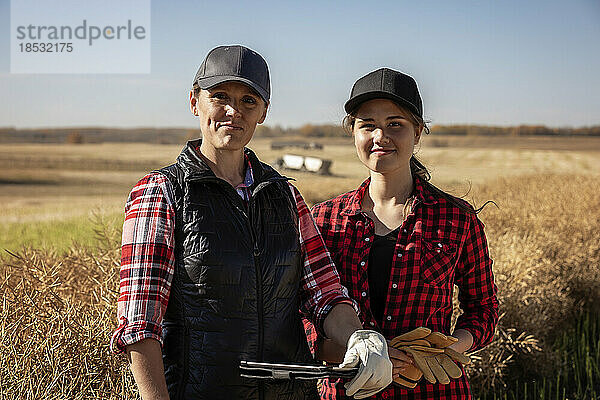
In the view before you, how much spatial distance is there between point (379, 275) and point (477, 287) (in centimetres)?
37

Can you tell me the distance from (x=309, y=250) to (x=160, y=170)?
50 cm

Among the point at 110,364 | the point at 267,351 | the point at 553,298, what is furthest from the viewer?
the point at 553,298

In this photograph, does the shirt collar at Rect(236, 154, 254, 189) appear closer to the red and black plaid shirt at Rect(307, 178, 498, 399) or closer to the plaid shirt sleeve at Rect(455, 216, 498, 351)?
the red and black plaid shirt at Rect(307, 178, 498, 399)

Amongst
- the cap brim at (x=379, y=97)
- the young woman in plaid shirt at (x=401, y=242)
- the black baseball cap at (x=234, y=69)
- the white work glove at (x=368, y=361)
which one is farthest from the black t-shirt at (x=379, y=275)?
the black baseball cap at (x=234, y=69)

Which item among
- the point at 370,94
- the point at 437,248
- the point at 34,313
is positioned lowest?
the point at 34,313

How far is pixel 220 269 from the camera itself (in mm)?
1613

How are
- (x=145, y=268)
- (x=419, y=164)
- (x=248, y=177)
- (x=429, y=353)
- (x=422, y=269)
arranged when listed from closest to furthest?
(x=145, y=268) → (x=248, y=177) → (x=429, y=353) → (x=422, y=269) → (x=419, y=164)

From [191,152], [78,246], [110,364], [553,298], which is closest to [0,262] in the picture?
[78,246]

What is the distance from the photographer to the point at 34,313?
257 centimetres

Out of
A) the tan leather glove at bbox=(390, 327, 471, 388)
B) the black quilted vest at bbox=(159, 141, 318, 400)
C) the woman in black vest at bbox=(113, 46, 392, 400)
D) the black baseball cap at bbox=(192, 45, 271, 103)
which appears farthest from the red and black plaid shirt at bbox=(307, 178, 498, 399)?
the black baseball cap at bbox=(192, 45, 271, 103)

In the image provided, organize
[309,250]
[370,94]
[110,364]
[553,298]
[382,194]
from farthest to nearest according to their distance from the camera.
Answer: [553,298] → [110,364] → [382,194] → [370,94] → [309,250]

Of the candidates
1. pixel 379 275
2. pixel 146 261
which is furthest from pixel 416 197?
pixel 146 261

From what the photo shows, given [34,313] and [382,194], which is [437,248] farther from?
[34,313]

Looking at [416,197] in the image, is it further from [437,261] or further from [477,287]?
[477,287]
